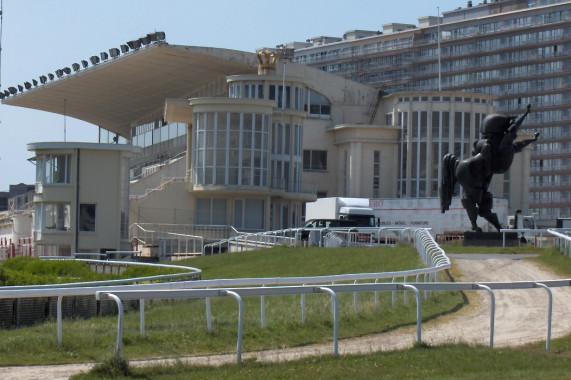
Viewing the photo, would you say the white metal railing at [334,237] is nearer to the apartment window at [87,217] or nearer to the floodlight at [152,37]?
the apartment window at [87,217]

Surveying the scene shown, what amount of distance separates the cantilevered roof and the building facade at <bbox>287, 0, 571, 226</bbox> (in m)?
34.3

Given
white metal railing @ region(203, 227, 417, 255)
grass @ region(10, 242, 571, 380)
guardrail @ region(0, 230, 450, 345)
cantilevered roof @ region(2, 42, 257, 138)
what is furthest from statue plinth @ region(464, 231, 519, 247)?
cantilevered roof @ region(2, 42, 257, 138)

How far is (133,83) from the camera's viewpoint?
79.8 meters

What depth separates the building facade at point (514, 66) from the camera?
4483 inches

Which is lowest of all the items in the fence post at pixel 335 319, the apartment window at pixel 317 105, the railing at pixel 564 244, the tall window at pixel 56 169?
the fence post at pixel 335 319

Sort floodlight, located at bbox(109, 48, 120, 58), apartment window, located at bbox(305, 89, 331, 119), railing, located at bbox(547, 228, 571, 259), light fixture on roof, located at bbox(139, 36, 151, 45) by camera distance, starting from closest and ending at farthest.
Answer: railing, located at bbox(547, 228, 571, 259) < light fixture on roof, located at bbox(139, 36, 151, 45) < apartment window, located at bbox(305, 89, 331, 119) < floodlight, located at bbox(109, 48, 120, 58)

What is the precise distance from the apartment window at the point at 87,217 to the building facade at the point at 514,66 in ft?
222

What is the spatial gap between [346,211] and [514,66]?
2631 inches

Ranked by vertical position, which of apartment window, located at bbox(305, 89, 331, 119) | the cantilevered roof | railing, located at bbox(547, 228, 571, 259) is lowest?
railing, located at bbox(547, 228, 571, 259)

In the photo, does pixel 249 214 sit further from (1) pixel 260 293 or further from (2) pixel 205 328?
(1) pixel 260 293

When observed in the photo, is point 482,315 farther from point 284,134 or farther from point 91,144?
point 284,134

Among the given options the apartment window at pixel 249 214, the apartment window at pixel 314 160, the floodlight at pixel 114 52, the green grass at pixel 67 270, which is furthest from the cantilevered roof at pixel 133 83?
the green grass at pixel 67 270

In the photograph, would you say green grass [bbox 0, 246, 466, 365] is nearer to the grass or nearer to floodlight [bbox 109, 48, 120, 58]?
the grass

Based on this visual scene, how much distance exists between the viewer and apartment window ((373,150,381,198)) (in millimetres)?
71000
